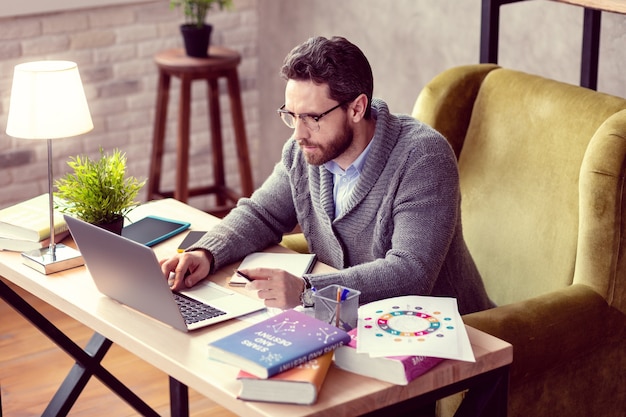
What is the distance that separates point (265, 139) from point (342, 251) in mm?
2700

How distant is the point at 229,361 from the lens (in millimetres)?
1833

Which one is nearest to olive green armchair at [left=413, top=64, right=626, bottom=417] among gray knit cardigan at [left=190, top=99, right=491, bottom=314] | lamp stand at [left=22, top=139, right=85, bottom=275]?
gray knit cardigan at [left=190, top=99, right=491, bottom=314]

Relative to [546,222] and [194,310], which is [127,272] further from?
[546,222]

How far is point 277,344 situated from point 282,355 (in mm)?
51

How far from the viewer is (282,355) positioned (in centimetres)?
178

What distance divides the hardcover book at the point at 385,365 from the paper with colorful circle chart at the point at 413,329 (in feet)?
0.04

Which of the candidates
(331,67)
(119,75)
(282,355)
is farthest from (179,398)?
(119,75)

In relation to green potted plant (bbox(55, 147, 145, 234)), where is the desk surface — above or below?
below

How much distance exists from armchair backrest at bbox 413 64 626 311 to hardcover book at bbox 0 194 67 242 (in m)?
1.09

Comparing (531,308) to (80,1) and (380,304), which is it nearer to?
(380,304)

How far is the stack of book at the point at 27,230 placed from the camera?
8.29ft

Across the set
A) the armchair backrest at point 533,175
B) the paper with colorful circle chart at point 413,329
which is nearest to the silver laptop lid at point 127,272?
the paper with colorful circle chart at point 413,329

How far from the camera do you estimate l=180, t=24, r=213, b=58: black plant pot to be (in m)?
4.40

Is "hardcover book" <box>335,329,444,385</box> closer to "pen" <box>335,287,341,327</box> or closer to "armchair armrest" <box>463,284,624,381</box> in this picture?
"pen" <box>335,287,341,327</box>
